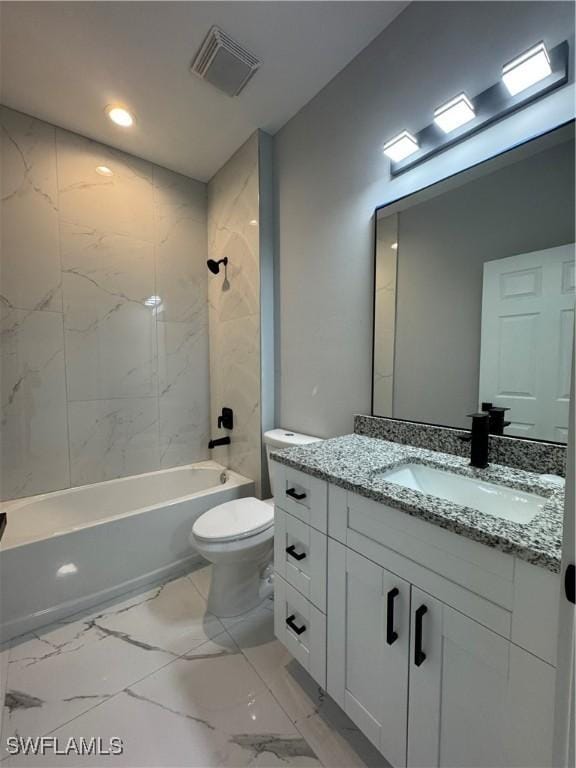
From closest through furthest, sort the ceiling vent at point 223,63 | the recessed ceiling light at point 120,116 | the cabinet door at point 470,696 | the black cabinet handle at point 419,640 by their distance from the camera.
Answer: the cabinet door at point 470,696 → the black cabinet handle at point 419,640 → the ceiling vent at point 223,63 → the recessed ceiling light at point 120,116

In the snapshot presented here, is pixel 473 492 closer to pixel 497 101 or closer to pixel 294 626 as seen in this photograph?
pixel 294 626

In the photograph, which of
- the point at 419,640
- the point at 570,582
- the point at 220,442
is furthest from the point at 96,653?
the point at 570,582

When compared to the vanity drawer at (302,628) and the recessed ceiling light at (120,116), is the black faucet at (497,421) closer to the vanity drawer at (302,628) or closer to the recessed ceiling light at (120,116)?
the vanity drawer at (302,628)

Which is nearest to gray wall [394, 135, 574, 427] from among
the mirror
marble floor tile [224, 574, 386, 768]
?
the mirror

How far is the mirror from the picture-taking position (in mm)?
979

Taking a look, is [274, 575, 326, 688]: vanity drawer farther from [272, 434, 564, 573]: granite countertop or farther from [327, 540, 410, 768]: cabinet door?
[272, 434, 564, 573]: granite countertop

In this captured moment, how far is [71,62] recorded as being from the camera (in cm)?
151

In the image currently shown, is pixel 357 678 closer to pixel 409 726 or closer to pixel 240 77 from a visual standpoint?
pixel 409 726

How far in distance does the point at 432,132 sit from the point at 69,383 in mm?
2330

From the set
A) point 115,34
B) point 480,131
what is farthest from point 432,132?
point 115,34

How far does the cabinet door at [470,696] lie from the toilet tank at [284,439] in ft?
3.48

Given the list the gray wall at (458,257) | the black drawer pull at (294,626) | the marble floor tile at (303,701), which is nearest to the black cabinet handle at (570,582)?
the gray wall at (458,257)

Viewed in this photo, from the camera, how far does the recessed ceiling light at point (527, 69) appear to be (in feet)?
3.03

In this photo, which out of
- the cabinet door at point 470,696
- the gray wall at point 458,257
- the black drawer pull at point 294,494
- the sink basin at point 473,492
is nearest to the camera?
the cabinet door at point 470,696
